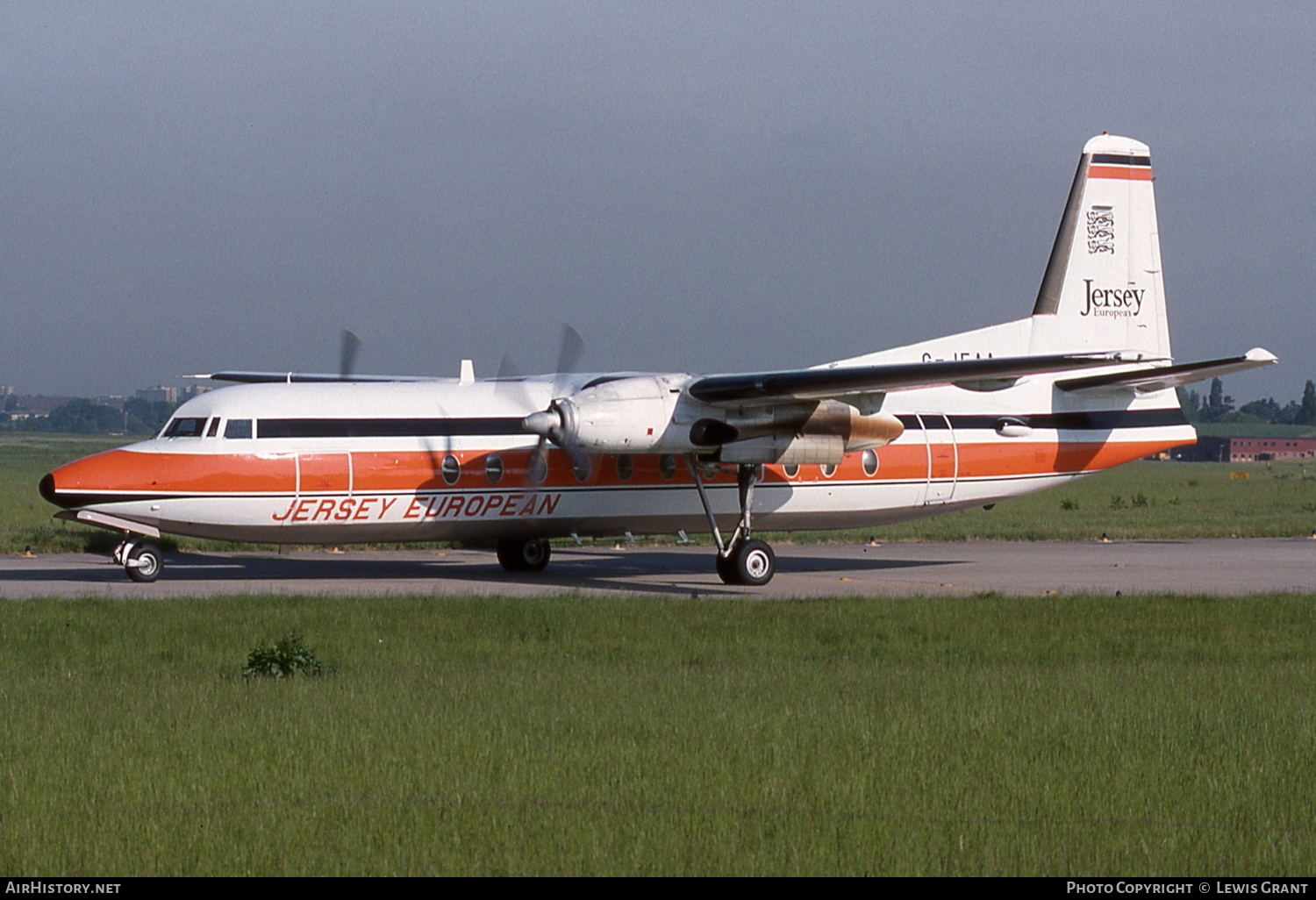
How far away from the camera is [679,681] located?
12680 mm

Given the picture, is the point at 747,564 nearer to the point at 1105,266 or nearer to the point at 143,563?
the point at 143,563

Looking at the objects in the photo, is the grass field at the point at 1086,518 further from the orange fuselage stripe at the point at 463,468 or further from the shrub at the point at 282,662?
the shrub at the point at 282,662

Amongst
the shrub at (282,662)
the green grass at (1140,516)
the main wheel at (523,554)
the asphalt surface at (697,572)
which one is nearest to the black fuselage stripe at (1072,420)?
the asphalt surface at (697,572)

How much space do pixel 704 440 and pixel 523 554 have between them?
196 inches

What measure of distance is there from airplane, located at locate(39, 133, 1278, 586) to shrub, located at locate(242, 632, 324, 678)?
8.03 meters

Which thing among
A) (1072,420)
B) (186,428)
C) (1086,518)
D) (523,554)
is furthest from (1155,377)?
(1086,518)

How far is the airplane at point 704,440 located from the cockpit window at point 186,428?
0.10 ft

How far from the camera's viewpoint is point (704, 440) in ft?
71.6

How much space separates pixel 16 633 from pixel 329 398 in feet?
24.8

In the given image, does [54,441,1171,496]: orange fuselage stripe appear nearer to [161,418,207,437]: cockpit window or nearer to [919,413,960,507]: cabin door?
[919,413,960,507]: cabin door

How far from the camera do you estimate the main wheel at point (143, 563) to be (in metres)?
21.7

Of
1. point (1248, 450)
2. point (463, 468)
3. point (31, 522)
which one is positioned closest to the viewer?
point (463, 468)
